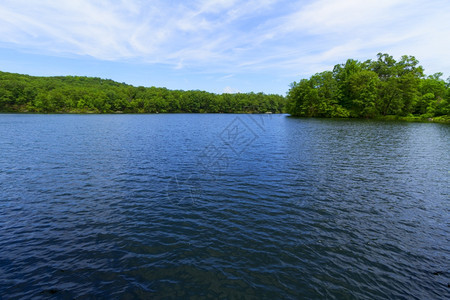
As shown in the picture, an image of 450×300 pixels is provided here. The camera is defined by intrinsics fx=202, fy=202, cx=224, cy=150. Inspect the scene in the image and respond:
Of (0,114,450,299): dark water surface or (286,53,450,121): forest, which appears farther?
(286,53,450,121): forest

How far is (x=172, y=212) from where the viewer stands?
15039 mm

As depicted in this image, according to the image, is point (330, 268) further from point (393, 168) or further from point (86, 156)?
point (86, 156)

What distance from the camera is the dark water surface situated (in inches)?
350

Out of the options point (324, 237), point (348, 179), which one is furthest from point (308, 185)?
point (324, 237)

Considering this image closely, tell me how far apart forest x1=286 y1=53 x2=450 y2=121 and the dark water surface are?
100 meters

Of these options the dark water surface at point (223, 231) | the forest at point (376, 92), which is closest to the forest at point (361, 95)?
the forest at point (376, 92)

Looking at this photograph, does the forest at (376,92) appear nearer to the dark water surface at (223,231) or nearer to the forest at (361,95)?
the forest at (361,95)

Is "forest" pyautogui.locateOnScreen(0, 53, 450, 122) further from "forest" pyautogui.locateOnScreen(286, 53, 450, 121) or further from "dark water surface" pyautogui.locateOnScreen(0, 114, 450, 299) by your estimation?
"dark water surface" pyautogui.locateOnScreen(0, 114, 450, 299)

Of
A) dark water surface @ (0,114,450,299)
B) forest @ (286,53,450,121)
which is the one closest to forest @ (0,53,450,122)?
forest @ (286,53,450,121)

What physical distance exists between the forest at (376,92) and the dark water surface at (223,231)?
100340 millimetres

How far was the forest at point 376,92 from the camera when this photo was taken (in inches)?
3944

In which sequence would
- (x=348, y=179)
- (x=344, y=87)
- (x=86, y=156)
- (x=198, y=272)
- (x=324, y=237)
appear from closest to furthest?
(x=198, y=272)
(x=324, y=237)
(x=348, y=179)
(x=86, y=156)
(x=344, y=87)

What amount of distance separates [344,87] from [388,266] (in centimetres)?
13726

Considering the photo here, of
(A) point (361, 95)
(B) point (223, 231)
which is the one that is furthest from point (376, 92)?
(B) point (223, 231)
